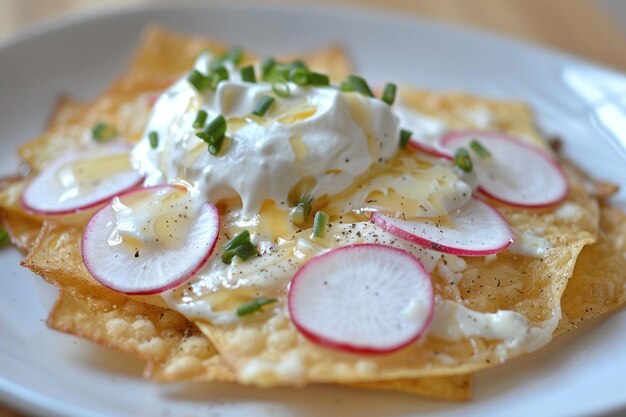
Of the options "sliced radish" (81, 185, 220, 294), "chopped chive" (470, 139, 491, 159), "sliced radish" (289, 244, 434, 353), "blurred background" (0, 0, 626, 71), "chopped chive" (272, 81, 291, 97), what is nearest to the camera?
"sliced radish" (289, 244, 434, 353)

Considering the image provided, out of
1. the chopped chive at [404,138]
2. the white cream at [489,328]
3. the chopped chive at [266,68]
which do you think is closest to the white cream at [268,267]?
the white cream at [489,328]

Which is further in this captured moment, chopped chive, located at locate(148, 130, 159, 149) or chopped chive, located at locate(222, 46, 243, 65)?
chopped chive, located at locate(222, 46, 243, 65)

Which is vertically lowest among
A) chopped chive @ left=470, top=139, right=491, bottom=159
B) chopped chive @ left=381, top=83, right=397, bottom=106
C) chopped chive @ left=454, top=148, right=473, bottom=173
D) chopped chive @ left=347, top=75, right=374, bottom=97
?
chopped chive @ left=470, top=139, right=491, bottom=159

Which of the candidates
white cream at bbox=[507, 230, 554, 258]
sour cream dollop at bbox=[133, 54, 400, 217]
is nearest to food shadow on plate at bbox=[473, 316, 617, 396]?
white cream at bbox=[507, 230, 554, 258]

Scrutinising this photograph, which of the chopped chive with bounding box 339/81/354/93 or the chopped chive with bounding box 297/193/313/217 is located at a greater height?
the chopped chive with bounding box 339/81/354/93

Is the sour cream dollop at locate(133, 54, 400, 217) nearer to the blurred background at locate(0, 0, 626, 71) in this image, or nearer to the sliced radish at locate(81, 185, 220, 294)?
the sliced radish at locate(81, 185, 220, 294)

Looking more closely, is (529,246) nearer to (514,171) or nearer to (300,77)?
(514,171)
